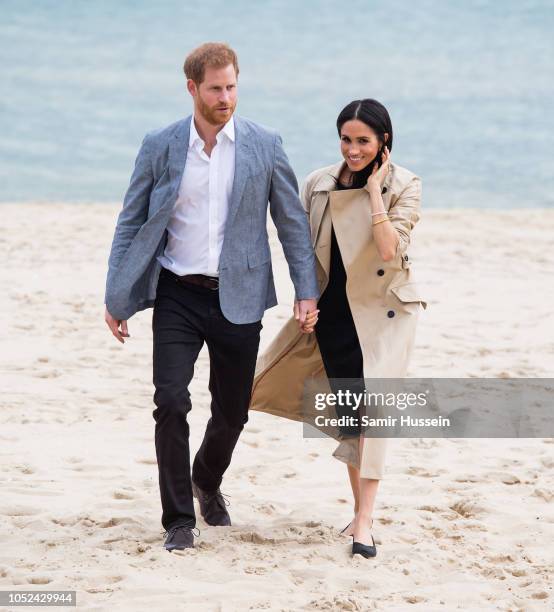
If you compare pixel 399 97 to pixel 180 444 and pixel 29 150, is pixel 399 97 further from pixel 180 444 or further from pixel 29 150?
pixel 180 444

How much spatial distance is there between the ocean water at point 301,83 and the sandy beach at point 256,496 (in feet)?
43.4

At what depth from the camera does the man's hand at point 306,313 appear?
510 centimetres

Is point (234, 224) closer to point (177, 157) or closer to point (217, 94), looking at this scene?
point (177, 157)

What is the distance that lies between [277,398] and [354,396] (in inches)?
16.8

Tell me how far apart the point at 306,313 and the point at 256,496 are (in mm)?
1276

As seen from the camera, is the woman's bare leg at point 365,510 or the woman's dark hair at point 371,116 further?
the woman's bare leg at point 365,510

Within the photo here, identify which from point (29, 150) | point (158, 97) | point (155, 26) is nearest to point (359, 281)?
point (29, 150)

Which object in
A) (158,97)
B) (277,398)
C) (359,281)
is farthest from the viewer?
(158,97)

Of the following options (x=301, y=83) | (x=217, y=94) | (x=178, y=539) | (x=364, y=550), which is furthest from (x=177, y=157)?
(x=301, y=83)

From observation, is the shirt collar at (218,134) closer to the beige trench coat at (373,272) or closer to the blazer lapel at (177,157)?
the blazer lapel at (177,157)

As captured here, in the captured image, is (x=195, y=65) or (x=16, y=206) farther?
(x=16, y=206)

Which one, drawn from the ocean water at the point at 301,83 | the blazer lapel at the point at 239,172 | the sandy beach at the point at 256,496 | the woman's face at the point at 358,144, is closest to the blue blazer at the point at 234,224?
the blazer lapel at the point at 239,172

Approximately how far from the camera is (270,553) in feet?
16.8

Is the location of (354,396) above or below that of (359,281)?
below
